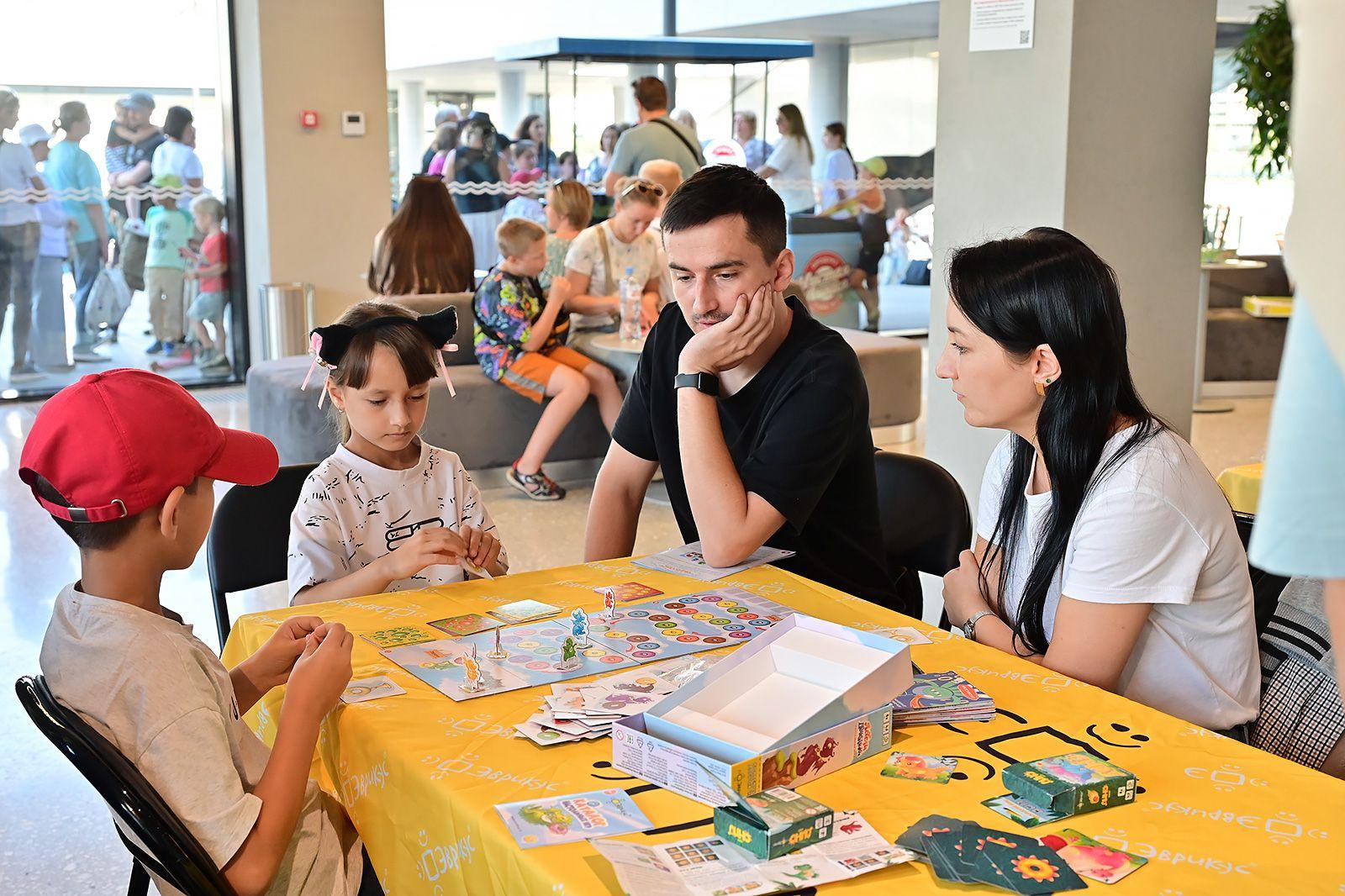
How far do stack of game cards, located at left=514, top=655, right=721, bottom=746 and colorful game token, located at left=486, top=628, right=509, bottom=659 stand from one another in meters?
0.13

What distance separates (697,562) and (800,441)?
0.26 m

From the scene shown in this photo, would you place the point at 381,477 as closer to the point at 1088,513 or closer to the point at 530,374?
the point at 1088,513

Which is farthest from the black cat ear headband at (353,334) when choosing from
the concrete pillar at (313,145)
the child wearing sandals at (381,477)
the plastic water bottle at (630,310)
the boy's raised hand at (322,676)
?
the concrete pillar at (313,145)

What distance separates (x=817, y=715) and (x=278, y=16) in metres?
7.08

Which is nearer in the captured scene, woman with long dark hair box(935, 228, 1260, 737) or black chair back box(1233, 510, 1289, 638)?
woman with long dark hair box(935, 228, 1260, 737)

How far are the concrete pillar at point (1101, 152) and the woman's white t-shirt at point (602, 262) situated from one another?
2.18 m

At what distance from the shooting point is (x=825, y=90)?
1045 cm

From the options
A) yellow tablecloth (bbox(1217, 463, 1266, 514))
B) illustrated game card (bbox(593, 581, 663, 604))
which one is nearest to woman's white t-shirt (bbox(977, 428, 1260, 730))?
illustrated game card (bbox(593, 581, 663, 604))

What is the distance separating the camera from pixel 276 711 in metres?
1.78

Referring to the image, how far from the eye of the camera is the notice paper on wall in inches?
150

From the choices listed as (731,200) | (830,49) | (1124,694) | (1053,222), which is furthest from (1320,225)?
(830,49)

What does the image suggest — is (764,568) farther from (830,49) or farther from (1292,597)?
(830,49)

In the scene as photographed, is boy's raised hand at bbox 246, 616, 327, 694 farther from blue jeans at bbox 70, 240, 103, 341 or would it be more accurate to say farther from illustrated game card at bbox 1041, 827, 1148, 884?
blue jeans at bbox 70, 240, 103, 341

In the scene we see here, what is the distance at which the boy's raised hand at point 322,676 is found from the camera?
5.03 feet
